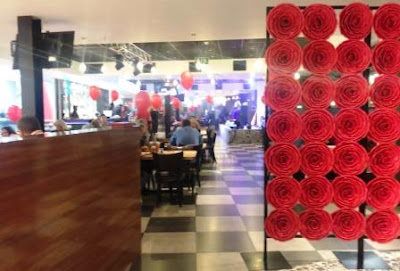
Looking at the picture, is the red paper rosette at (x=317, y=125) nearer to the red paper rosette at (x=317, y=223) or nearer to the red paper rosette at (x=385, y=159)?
the red paper rosette at (x=385, y=159)

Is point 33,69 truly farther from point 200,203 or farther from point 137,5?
point 200,203

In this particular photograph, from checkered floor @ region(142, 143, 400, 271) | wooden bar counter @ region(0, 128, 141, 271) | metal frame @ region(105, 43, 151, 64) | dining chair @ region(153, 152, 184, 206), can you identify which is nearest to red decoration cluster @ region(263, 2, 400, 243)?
checkered floor @ region(142, 143, 400, 271)

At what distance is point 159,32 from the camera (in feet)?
23.6

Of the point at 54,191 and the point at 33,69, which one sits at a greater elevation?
the point at 33,69

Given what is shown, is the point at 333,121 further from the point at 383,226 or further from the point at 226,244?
the point at 226,244

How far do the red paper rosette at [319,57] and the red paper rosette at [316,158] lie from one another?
0.72 m

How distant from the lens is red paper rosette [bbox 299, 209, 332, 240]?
11.7ft

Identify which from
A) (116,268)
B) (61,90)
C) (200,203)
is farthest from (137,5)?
(61,90)

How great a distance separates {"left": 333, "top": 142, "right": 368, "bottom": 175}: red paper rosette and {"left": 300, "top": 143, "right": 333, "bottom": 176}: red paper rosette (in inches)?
3.2

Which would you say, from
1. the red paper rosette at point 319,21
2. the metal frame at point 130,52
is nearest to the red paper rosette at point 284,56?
the red paper rosette at point 319,21

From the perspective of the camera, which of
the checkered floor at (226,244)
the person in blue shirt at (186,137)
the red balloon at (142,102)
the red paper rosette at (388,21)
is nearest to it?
the red paper rosette at (388,21)

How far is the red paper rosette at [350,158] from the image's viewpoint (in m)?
3.46

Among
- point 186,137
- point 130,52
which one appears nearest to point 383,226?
point 186,137

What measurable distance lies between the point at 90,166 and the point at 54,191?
23.5 inches
